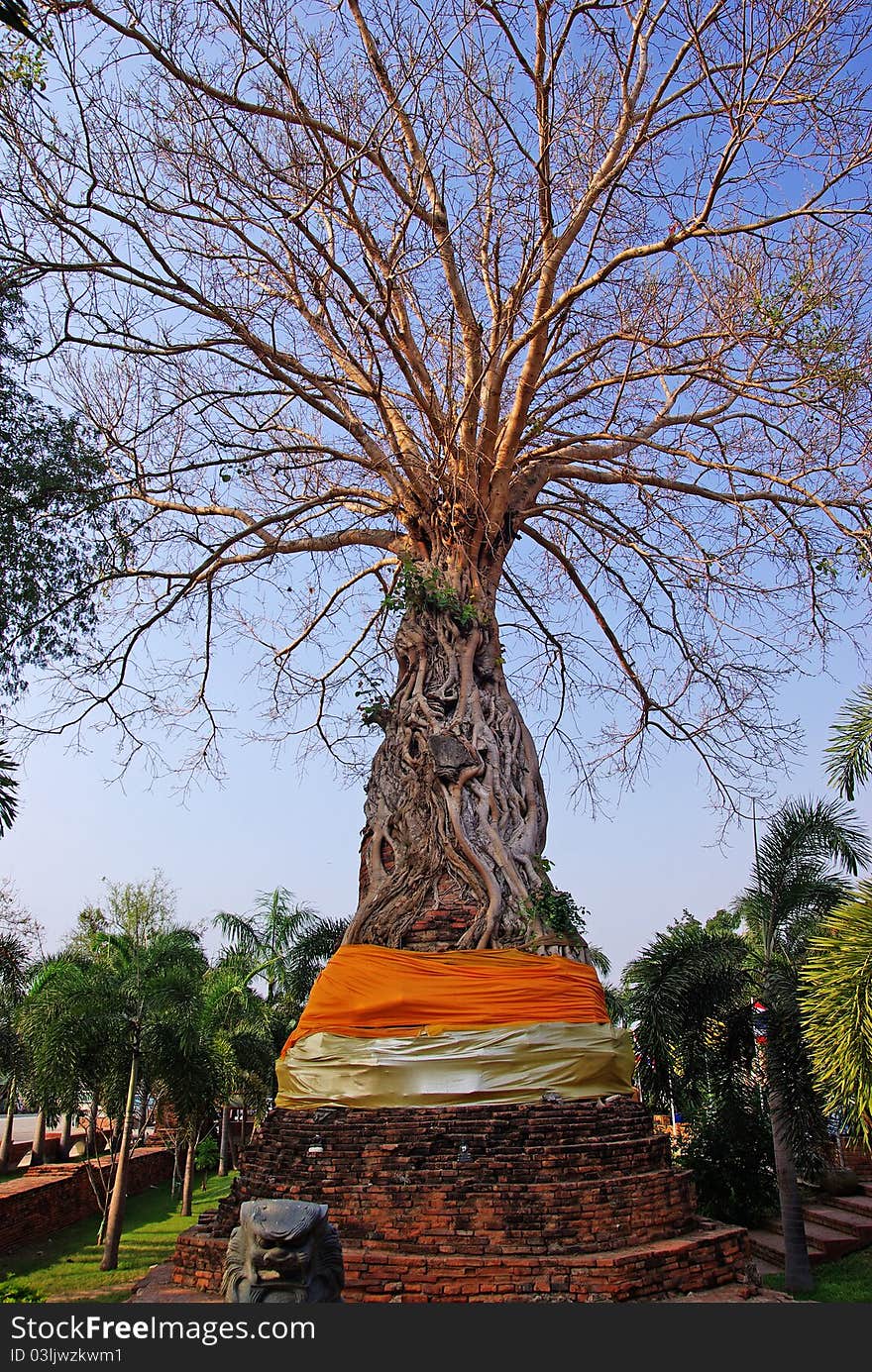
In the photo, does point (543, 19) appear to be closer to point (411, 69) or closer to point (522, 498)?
point (411, 69)

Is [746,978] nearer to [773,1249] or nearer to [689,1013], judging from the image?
[689,1013]

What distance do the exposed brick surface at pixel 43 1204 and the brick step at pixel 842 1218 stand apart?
1055cm

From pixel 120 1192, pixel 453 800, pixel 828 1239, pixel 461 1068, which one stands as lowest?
pixel 828 1239

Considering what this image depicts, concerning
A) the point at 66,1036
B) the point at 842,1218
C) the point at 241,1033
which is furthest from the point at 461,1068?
the point at 241,1033

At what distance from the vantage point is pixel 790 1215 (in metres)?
10.9

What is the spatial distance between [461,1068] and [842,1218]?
404 inches

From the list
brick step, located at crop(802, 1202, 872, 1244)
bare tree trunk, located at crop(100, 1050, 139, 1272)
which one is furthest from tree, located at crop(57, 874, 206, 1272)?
brick step, located at crop(802, 1202, 872, 1244)

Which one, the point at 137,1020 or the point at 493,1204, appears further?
the point at 137,1020

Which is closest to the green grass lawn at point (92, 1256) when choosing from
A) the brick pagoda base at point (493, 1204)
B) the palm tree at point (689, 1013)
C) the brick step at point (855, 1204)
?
the brick pagoda base at point (493, 1204)

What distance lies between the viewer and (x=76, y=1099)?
13.5 metres

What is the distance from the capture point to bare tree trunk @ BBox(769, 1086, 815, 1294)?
419 inches

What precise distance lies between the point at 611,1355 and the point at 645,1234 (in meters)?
A: 1.79

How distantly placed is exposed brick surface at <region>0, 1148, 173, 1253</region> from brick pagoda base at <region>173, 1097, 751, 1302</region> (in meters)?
8.35

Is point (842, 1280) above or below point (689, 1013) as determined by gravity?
below
